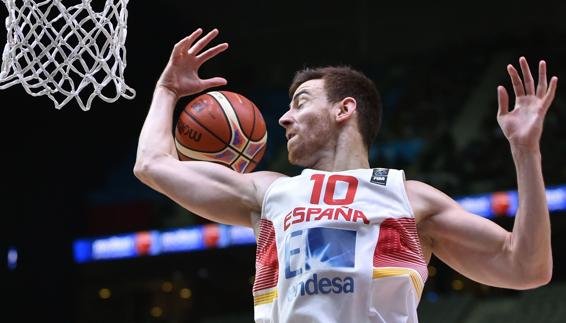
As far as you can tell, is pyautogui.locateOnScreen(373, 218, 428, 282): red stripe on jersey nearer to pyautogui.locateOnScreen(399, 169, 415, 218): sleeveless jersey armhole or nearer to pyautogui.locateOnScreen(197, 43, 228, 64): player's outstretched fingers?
pyautogui.locateOnScreen(399, 169, 415, 218): sleeveless jersey armhole

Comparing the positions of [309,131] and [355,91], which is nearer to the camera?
[309,131]

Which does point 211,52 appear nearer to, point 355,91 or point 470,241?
point 355,91

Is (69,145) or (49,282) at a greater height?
(69,145)

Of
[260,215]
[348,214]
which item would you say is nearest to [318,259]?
[348,214]

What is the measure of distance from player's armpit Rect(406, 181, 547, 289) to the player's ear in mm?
317

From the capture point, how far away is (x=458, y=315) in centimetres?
1049

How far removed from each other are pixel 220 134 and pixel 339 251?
74 cm

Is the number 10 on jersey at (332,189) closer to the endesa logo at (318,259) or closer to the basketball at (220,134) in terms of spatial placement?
the endesa logo at (318,259)

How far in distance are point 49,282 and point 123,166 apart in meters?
2.23

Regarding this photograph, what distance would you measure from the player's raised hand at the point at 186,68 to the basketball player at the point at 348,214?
0.42 ft

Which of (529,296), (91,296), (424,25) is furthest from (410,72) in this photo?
(91,296)

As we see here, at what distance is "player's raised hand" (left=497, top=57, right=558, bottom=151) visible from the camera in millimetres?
2461

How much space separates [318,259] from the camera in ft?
8.20

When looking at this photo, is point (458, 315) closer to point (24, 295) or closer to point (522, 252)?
point (24, 295)
